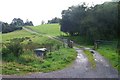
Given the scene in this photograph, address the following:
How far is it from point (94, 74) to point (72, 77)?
1410mm

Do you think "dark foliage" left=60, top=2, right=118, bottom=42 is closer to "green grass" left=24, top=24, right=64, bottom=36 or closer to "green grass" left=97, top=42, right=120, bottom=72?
"green grass" left=97, top=42, right=120, bottom=72

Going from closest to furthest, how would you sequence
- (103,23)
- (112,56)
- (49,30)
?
(112,56), (103,23), (49,30)

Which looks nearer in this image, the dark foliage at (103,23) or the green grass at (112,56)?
the green grass at (112,56)

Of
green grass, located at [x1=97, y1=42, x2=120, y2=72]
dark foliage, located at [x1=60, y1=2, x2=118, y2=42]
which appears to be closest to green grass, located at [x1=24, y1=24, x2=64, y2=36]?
dark foliage, located at [x1=60, y1=2, x2=118, y2=42]

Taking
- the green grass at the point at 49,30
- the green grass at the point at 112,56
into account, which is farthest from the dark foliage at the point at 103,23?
the green grass at the point at 49,30

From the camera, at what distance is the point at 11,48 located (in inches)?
707

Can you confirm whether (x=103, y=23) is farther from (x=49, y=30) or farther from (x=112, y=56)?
(x=49, y=30)

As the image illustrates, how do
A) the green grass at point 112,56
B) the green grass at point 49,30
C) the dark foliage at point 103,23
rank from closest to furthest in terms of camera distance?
the green grass at point 112,56 → the dark foliage at point 103,23 → the green grass at point 49,30

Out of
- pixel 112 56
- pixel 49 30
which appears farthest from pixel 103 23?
pixel 49 30

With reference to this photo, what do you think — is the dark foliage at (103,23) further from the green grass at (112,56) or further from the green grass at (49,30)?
the green grass at (49,30)

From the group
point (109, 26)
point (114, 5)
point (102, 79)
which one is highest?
point (114, 5)

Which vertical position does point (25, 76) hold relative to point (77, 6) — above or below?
below

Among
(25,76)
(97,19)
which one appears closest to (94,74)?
(25,76)

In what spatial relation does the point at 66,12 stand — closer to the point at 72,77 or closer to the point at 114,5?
the point at 114,5
